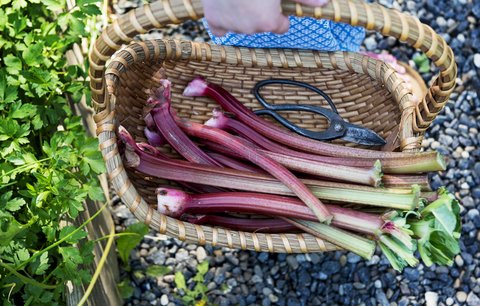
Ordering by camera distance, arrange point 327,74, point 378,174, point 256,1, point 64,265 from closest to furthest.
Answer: point 256,1 < point 64,265 < point 378,174 < point 327,74

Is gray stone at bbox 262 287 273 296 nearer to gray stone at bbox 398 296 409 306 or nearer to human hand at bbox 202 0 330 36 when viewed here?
gray stone at bbox 398 296 409 306

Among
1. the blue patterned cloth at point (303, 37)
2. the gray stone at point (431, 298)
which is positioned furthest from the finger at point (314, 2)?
the gray stone at point (431, 298)

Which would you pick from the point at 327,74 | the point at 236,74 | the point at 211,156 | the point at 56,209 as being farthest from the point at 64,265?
the point at 327,74

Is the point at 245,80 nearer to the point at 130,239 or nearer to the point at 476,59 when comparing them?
the point at 130,239

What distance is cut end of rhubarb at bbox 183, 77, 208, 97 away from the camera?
6.98ft

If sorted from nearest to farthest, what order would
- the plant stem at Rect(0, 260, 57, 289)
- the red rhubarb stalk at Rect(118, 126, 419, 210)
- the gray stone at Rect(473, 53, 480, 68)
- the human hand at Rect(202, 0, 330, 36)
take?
the human hand at Rect(202, 0, 330, 36) → the plant stem at Rect(0, 260, 57, 289) → the red rhubarb stalk at Rect(118, 126, 419, 210) → the gray stone at Rect(473, 53, 480, 68)

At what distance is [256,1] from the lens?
1.46m

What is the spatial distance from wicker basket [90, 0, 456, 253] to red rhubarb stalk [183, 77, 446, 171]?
0.17ft

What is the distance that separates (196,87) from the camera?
2133mm

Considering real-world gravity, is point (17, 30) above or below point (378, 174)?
above

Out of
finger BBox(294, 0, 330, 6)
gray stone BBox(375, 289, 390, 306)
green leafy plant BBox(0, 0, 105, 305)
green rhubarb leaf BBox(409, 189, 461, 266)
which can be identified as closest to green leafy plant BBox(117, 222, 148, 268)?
green leafy plant BBox(0, 0, 105, 305)

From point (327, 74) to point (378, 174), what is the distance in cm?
46

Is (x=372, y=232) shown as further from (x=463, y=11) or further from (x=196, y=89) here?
(x=463, y=11)

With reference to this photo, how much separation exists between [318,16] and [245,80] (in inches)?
26.0
